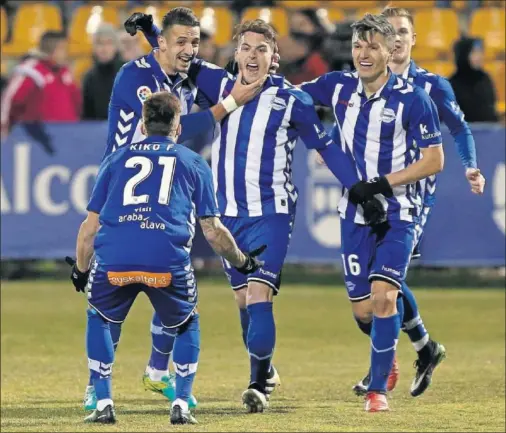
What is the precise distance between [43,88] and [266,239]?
7.52 m

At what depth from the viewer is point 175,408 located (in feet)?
23.9

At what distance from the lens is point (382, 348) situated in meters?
8.27

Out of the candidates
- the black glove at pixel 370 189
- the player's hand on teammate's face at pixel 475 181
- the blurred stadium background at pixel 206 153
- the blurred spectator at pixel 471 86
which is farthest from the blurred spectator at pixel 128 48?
the black glove at pixel 370 189

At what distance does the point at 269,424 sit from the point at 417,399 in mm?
1764

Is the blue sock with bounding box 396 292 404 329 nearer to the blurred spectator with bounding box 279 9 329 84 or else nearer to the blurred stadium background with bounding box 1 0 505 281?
the blurred stadium background with bounding box 1 0 505 281

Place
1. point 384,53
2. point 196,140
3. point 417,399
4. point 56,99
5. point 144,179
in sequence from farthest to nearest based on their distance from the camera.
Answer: point 56,99, point 196,140, point 417,399, point 384,53, point 144,179

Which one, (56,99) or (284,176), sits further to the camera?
(56,99)

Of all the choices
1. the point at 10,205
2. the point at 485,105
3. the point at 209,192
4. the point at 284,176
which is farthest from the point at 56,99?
the point at 209,192

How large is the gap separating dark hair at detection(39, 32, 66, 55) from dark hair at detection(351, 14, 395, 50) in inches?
298

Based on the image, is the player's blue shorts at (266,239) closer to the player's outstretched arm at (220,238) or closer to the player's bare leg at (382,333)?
the player's bare leg at (382,333)

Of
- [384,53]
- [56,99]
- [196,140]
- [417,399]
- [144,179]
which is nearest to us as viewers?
[144,179]

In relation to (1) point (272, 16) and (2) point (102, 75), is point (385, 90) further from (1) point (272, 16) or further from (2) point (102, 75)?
(1) point (272, 16)

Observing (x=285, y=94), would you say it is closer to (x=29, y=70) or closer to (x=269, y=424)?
(x=269, y=424)

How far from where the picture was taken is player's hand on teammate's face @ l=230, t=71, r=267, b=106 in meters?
8.36
